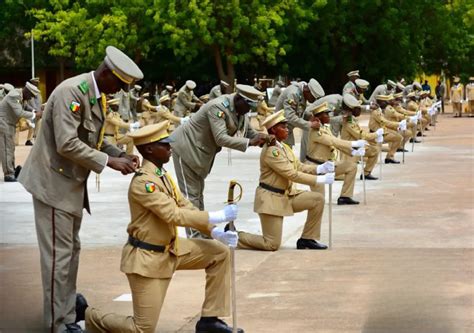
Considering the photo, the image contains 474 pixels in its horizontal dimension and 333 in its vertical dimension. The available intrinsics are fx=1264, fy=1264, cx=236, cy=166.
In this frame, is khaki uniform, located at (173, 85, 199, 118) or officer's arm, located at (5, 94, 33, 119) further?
khaki uniform, located at (173, 85, 199, 118)

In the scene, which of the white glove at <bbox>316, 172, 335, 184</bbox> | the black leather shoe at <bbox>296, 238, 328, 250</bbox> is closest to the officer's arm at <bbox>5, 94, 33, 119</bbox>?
the black leather shoe at <bbox>296, 238, 328, 250</bbox>

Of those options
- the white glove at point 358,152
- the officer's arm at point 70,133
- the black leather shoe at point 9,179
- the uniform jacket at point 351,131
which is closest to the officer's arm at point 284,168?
the white glove at point 358,152

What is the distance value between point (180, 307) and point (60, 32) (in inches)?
1971

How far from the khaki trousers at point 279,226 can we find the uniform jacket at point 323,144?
3533 millimetres

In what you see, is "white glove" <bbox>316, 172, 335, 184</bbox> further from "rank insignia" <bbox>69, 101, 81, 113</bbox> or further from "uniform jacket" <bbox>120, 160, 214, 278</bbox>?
"rank insignia" <bbox>69, 101, 81, 113</bbox>

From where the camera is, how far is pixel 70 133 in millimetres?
8344

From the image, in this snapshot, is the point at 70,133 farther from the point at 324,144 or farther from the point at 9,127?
the point at 9,127

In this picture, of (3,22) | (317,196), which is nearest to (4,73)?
(3,22)

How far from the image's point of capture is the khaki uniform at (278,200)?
13.0 m

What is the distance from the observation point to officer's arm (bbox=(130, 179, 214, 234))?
8125 millimetres

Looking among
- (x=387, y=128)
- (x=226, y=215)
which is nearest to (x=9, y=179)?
(x=387, y=128)

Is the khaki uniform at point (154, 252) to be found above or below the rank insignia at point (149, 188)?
below

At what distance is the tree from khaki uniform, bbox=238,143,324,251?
41.3 metres

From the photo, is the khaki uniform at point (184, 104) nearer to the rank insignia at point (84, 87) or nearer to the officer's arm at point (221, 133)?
the officer's arm at point (221, 133)
